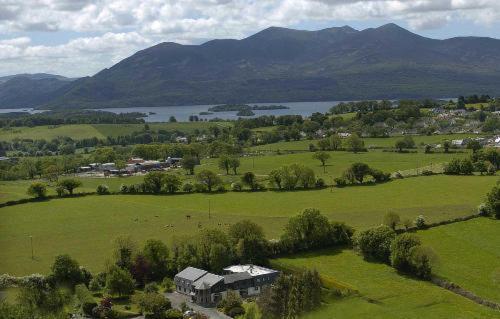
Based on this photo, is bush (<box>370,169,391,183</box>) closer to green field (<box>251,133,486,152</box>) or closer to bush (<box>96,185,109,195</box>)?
bush (<box>96,185,109,195</box>)

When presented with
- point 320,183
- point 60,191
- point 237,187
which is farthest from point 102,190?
point 320,183

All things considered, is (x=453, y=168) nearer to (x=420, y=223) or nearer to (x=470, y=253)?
(x=420, y=223)

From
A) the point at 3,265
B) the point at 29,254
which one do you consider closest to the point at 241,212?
the point at 29,254

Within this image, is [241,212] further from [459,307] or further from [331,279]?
[459,307]

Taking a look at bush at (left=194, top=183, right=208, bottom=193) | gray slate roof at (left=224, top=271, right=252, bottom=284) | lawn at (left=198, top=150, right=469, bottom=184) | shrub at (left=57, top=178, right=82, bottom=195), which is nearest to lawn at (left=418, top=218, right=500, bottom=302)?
gray slate roof at (left=224, top=271, right=252, bottom=284)

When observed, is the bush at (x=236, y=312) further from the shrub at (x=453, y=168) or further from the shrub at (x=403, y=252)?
the shrub at (x=453, y=168)

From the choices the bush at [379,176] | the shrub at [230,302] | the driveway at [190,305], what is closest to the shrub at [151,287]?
the driveway at [190,305]
